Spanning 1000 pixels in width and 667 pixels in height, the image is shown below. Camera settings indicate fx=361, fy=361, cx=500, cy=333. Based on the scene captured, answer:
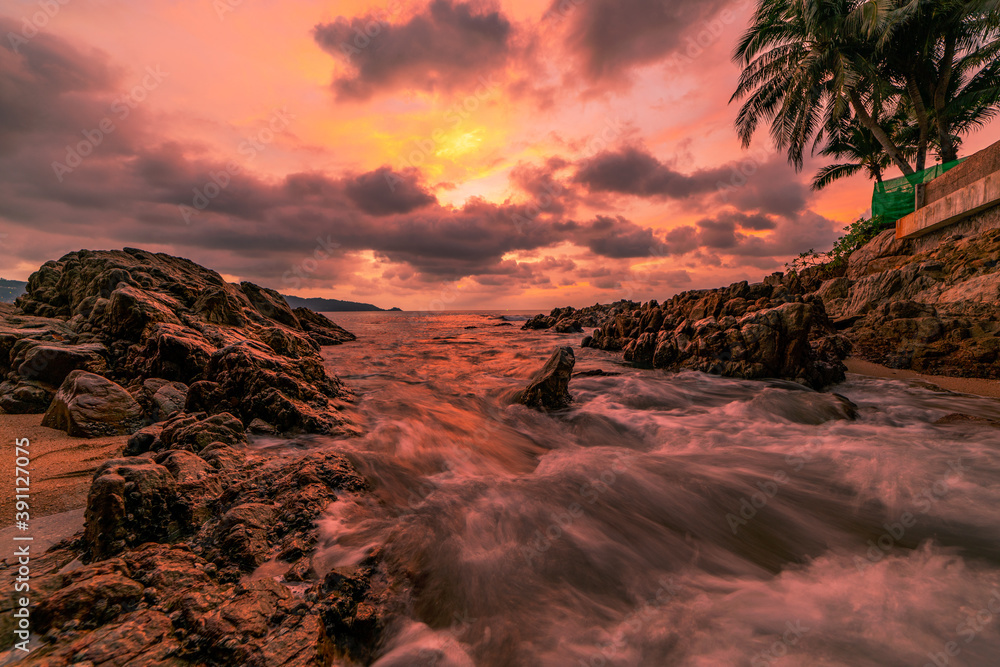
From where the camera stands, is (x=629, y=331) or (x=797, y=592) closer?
(x=797, y=592)

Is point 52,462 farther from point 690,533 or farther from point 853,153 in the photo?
point 853,153

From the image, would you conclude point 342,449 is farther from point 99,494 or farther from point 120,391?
point 120,391

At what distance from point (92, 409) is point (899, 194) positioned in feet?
77.4

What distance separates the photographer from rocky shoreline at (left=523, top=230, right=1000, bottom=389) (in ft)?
23.8

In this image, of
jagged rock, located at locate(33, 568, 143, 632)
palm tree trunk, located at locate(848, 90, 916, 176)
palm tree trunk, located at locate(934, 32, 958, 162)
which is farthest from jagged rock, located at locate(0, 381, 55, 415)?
palm tree trunk, located at locate(934, 32, 958, 162)

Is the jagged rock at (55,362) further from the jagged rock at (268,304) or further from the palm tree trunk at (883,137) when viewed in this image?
the palm tree trunk at (883,137)

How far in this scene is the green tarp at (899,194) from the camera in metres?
13.3

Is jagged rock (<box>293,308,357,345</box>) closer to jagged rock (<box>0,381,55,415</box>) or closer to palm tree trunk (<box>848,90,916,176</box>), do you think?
jagged rock (<box>0,381,55,415</box>)

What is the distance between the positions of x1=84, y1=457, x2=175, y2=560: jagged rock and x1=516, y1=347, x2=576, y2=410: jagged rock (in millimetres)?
5084

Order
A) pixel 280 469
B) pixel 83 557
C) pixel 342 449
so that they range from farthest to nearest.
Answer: pixel 342 449
pixel 280 469
pixel 83 557

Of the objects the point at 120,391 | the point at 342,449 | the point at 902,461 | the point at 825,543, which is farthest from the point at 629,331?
the point at 120,391

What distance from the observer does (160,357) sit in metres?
4.83

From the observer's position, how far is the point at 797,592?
253cm

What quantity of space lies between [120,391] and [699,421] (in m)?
7.89
